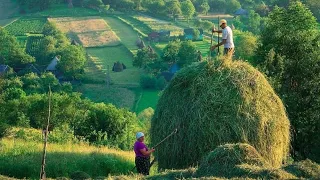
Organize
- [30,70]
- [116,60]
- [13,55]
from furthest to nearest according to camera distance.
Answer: [116,60] < [13,55] < [30,70]

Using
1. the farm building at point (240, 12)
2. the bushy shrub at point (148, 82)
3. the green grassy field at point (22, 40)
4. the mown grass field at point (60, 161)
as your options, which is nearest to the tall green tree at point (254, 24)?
the farm building at point (240, 12)

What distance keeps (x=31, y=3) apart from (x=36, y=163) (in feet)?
237

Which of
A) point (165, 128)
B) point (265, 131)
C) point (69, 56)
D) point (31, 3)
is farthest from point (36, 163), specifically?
point (31, 3)

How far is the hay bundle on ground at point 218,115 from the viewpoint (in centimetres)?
1092

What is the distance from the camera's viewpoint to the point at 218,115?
10953 mm

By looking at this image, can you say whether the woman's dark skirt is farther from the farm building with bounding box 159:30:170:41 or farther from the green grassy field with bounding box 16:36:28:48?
the farm building with bounding box 159:30:170:41

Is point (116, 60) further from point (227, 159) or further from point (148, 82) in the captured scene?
point (227, 159)

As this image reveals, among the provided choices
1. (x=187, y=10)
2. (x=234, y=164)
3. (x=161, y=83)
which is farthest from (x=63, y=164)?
(x=187, y=10)

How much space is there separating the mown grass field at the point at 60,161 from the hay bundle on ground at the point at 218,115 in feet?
4.18

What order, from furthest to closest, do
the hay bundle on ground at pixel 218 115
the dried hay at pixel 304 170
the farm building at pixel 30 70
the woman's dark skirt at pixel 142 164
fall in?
the farm building at pixel 30 70
the hay bundle on ground at pixel 218 115
the woman's dark skirt at pixel 142 164
the dried hay at pixel 304 170

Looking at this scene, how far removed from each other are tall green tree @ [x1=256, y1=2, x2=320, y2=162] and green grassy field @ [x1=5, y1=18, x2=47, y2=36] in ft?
176

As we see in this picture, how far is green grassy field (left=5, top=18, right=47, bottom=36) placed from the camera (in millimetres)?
66319

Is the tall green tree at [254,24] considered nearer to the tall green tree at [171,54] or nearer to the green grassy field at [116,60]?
the tall green tree at [171,54]

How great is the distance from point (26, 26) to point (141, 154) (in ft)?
205
